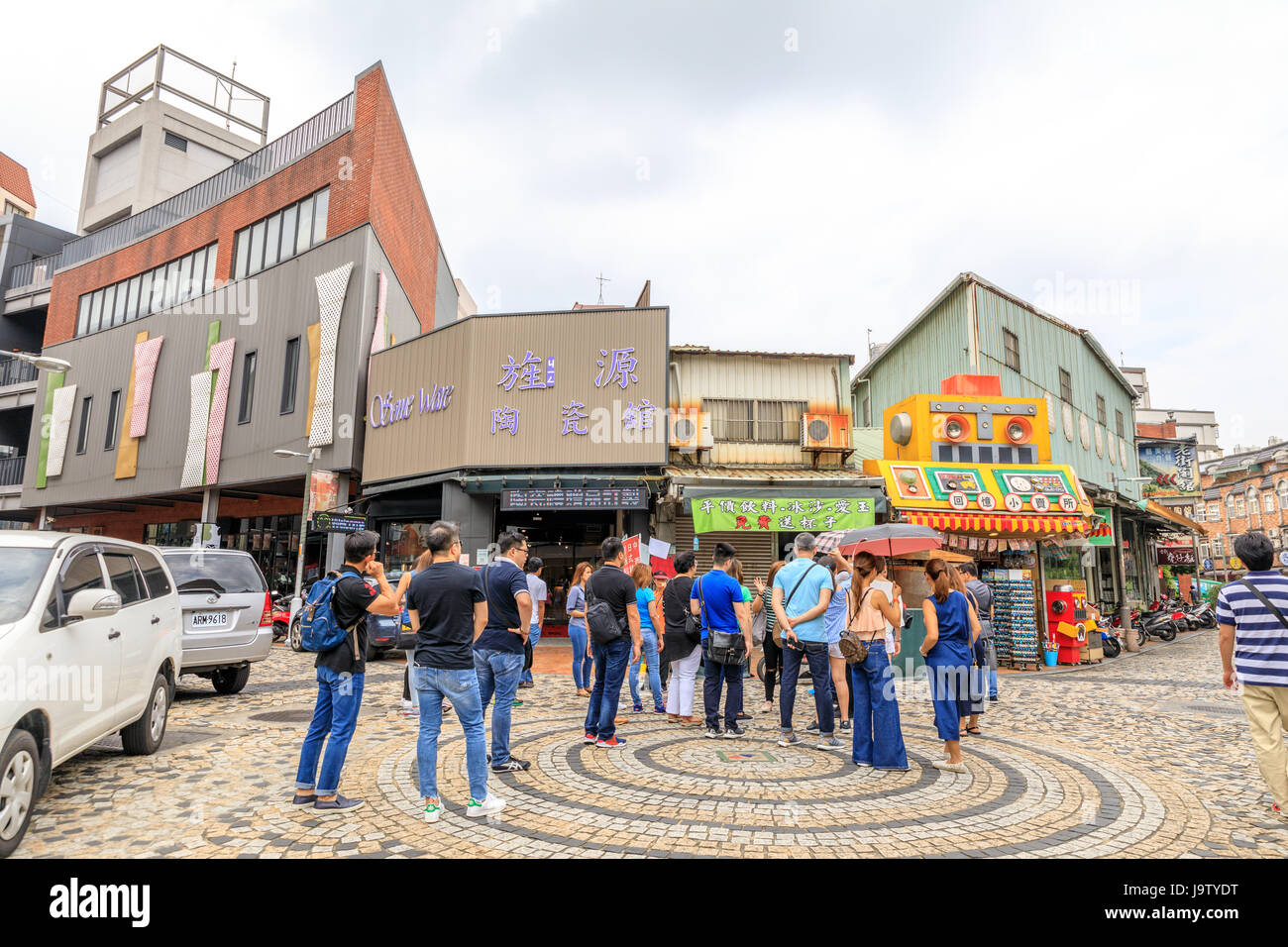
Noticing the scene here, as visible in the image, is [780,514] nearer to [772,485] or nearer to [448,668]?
[772,485]

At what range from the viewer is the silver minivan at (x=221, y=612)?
8.80 metres

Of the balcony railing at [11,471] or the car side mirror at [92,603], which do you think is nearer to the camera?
the car side mirror at [92,603]

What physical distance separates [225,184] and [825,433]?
85.9ft

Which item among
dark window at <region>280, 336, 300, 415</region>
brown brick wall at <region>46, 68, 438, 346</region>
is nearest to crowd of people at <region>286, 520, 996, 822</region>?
dark window at <region>280, 336, 300, 415</region>

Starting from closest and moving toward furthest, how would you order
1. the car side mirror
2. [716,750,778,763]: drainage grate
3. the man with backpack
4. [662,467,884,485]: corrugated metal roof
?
the car side mirror < the man with backpack < [716,750,778,763]: drainage grate < [662,467,884,485]: corrugated metal roof

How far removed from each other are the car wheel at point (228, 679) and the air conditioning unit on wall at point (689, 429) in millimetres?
11024

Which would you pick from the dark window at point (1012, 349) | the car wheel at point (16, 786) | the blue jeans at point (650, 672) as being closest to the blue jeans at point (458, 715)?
the car wheel at point (16, 786)

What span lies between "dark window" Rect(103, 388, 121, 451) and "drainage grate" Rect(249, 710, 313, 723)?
1083 inches

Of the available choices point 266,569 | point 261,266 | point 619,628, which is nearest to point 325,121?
point 261,266

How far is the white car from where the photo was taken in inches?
157

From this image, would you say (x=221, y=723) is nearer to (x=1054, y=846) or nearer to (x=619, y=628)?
(x=619, y=628)

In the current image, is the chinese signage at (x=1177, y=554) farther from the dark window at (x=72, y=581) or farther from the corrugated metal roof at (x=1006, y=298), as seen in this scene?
the dark window at (x=72, y=581)

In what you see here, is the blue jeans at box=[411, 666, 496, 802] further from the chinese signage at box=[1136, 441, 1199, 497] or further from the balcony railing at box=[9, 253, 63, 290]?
the balcony railing at box=[9, 253, 63, 290]

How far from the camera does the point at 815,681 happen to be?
7.06 meters
